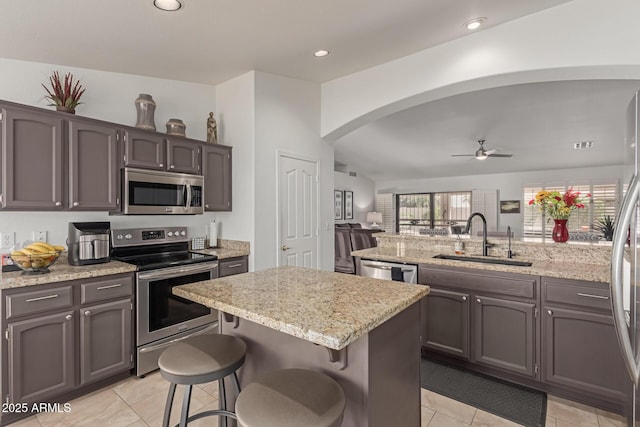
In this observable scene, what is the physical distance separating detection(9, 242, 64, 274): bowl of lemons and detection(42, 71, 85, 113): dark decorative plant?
1081mm

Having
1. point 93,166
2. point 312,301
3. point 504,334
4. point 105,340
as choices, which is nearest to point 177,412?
point 105,340

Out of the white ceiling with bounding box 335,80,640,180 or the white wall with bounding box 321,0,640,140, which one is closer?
the white wall with bounding box 321,0,640,140

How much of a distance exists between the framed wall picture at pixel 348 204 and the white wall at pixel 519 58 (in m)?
5.95

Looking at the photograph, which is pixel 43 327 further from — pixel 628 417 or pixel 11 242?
pixel 628 417

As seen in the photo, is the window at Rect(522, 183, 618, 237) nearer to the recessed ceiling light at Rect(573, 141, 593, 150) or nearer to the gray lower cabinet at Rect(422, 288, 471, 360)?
the recessed ceiling light at Rect(573, 141, 593, 150)

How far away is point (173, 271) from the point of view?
107 inches

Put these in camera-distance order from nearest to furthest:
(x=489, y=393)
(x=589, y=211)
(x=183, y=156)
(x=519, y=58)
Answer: (x=489, y=393), (x=519, y=58), (x=183, y=156), (x=589, y=211)

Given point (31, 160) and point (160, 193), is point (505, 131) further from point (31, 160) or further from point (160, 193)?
point (31, 160)

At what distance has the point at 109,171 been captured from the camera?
264 cm

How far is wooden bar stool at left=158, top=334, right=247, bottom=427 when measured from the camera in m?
1.36

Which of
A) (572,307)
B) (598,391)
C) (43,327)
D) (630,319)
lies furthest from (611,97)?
(43,327)

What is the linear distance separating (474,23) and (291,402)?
9.60 feet

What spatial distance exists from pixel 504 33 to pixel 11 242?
4228mm

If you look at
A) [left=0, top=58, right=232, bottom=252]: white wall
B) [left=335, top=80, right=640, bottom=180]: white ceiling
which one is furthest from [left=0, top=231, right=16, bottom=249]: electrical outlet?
[left=335, top=80, right=640, bottom=180]: white ceiling
